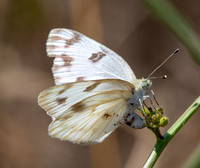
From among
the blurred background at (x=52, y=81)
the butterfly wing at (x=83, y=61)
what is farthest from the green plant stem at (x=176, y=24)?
the blurred background at (x=52, y=81)

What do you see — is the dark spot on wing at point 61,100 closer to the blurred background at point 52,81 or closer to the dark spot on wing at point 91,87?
the dark spot on wing at point 91,87

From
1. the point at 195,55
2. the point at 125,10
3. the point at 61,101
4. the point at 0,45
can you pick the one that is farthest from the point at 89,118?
the point at 125,10

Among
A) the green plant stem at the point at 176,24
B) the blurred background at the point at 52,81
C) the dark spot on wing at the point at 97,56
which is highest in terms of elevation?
the green plant stem at the point at 176,24

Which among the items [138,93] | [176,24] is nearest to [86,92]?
[138,93]

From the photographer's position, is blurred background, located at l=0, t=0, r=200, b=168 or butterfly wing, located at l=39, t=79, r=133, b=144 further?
blurred background, located at l=0, t=0, r=200, b=168

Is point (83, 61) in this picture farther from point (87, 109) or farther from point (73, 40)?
point (87, 109)

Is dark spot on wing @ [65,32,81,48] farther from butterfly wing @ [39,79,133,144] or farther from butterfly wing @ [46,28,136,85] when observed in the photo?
butterfly wing @ [39,79,133,144]

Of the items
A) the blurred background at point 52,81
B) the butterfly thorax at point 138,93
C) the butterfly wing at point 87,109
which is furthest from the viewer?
the blurred background at point 52,81

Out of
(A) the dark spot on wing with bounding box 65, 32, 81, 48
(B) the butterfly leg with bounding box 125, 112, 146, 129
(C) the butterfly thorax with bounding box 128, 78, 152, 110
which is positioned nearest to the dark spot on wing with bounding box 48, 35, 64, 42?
(A) the dark spot on wing with bounding box 65, 32, 81, 48
